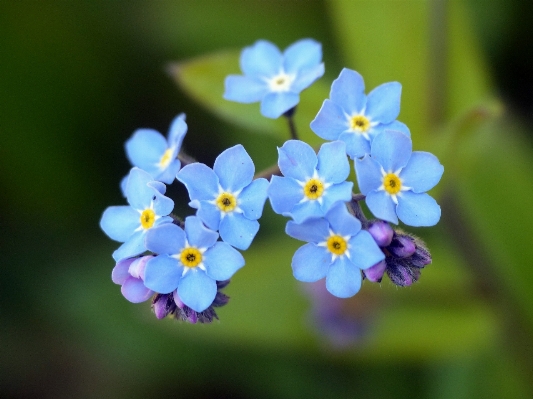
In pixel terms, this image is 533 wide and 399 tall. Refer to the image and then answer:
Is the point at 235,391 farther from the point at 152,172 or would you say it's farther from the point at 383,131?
the point at 383,131

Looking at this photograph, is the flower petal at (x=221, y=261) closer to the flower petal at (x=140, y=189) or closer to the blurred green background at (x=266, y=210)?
the flower petal at (x=140, y=189)

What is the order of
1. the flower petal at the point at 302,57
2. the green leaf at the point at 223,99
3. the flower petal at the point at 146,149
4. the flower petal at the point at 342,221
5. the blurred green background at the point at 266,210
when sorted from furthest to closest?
the blurred green background at the point at 266,210
the green leaf at the point at 223,99
the flower petal at the point at 302,57
the flower petal at the point at 146,149
the flower petal at the point at 342,221

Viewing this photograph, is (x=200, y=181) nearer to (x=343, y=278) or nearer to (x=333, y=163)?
(x=333, y=163)

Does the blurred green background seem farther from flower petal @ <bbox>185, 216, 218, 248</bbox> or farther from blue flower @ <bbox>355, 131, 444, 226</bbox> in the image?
flower petal @ <bbox>185, 216, 218, 248</bbox>

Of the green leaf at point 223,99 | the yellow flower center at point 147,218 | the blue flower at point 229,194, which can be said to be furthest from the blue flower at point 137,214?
the green leaf at point 223,99

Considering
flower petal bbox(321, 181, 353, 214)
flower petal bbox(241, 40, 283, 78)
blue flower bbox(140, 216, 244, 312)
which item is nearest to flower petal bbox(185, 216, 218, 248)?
blue flower bbox(140, 216, 244, 312)

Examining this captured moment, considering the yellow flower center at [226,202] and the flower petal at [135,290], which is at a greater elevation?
the yellow flower center at [226,202]

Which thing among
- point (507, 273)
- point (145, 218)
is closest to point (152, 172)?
point (145, 218)
